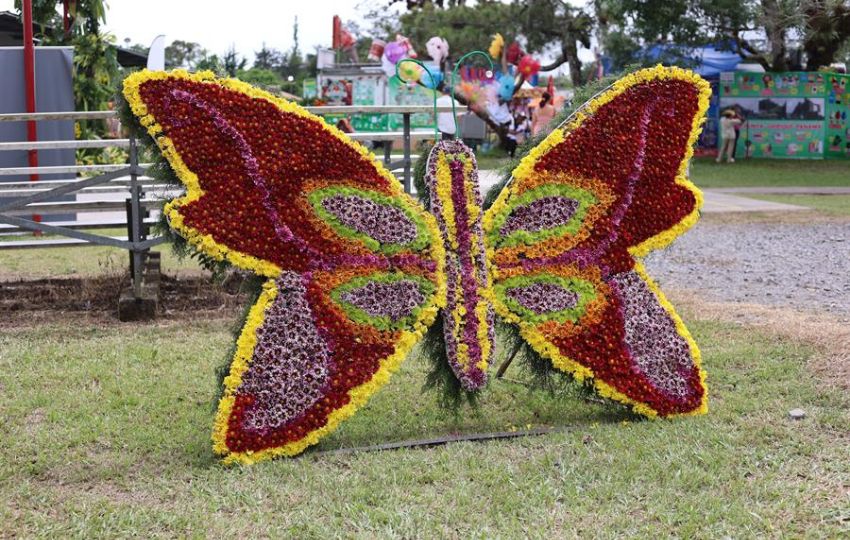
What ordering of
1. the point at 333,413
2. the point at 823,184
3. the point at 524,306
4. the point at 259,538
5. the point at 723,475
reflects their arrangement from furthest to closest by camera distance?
the point at 823,184 < the point at 524,306 < the point at 333,413 < the point at 723,475 < the point at 259,538

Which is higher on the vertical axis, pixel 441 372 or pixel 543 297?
pixel 543 297

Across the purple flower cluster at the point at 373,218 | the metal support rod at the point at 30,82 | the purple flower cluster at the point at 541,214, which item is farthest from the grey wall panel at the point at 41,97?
the purple flower cluster at the point at 541,214

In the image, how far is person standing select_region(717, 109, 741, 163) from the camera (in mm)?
23500

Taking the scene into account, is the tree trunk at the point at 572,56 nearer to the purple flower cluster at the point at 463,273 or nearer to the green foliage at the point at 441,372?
the purple flower cluster at the point at 463,273

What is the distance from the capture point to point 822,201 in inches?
647

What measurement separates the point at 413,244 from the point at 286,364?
2.61ft

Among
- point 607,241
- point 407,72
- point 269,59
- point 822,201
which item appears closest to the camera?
point 607,241

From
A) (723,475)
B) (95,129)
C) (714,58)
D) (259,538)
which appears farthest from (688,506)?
(714,58)

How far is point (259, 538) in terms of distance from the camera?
369cm

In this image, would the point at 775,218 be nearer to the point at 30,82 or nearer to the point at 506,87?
the point at 30,82

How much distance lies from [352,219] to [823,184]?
1692 centimetres

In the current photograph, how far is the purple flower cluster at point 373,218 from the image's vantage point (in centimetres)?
458

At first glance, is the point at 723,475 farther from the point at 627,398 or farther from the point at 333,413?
the point at 333,413

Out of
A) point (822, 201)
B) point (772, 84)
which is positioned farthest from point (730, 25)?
point (822, 201)
